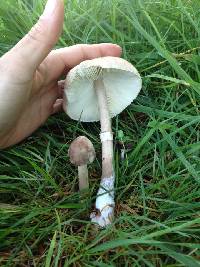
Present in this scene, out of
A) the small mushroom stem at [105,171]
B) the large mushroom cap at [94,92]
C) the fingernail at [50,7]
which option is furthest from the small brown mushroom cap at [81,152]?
the fingernail at [50,7]

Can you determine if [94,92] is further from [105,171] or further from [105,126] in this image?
[105,171]

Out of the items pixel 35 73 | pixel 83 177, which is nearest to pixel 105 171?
pixel 83 177

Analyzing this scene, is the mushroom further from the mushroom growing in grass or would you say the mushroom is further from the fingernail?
the fingernail

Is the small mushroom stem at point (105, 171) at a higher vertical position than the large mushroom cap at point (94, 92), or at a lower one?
lower

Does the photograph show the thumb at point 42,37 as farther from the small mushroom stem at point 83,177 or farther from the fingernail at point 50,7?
the small mushroom stem at point 83,177

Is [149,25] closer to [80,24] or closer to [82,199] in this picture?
[80,24]

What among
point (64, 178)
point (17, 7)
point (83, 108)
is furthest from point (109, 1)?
point (64, 178)
